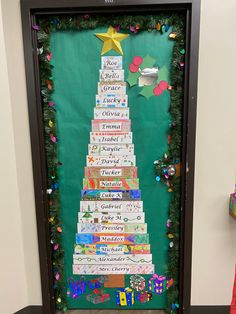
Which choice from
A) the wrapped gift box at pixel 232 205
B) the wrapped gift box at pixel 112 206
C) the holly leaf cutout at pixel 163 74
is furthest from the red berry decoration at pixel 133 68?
the wrapped gift box at pixel 232 205

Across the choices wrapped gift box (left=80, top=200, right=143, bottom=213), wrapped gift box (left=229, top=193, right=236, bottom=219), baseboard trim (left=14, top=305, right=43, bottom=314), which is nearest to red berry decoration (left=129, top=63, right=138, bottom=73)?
wrapped gift box (left=80, top=200, right=143, bottom=213)

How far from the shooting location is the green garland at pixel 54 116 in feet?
4.89

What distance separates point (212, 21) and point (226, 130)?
1.97ft

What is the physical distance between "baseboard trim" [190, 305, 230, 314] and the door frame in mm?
47

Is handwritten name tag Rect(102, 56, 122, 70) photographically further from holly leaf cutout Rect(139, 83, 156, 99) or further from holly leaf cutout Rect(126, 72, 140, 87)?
holly leaf cutout Rect(139, 83, 156, 99)

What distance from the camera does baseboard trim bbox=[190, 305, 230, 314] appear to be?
5.59 ft

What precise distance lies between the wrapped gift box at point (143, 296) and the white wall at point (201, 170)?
11.9 inches

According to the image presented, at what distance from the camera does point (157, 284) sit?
178 centimetres

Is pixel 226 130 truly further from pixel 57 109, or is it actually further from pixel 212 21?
pixel 57 109

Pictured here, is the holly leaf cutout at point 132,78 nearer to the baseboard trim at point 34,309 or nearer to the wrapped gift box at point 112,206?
the wrapped gift box at point 112,206

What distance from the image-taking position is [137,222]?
5.58ft

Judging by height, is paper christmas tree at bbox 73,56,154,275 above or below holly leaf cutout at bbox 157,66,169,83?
below

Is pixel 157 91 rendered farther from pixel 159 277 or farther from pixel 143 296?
pixel 143 296

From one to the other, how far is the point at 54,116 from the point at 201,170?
3.13 feet
